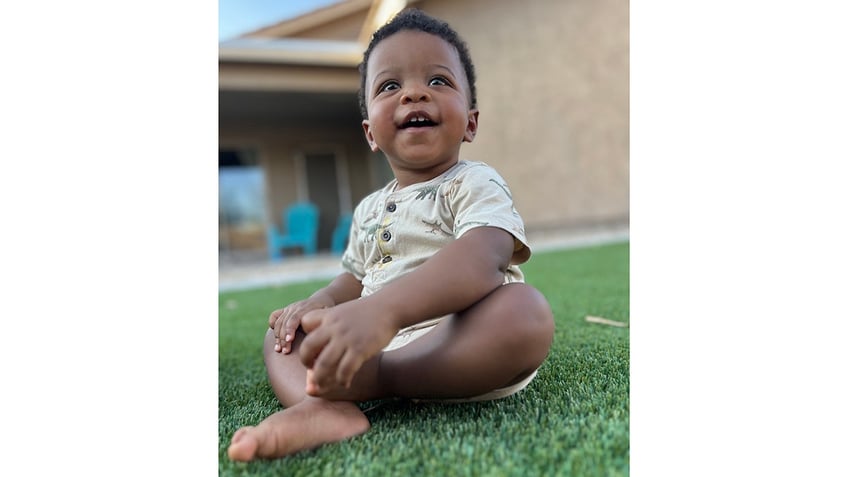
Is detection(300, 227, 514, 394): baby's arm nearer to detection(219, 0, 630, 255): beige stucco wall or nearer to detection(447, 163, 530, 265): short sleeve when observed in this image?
detection(447, 163, 530, 265): short sleeve

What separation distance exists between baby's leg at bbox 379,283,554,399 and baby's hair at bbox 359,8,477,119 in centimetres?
61

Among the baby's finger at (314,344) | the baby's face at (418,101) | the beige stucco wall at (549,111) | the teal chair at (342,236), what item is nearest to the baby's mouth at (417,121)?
the baby's face at (418,101)

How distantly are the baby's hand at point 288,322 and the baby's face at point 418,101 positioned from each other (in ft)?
1.32

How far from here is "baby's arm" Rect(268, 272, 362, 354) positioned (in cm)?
131

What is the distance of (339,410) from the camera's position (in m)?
1.06

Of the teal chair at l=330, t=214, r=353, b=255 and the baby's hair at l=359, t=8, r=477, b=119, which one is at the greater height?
the baby's hair at l=359, t=8, r=477, b=119

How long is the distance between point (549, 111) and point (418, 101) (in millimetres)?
6872

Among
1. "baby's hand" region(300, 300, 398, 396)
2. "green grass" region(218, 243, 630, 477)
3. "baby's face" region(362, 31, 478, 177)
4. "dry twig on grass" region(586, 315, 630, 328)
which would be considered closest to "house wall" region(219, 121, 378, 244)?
"dry twig on grass" region(586, 315, 630, 328)

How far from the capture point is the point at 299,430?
0.98 metres

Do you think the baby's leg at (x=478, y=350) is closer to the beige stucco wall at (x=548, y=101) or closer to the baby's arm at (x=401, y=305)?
the baby's arm at (x=401, y=305)

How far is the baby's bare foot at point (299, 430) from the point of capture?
953 mm
